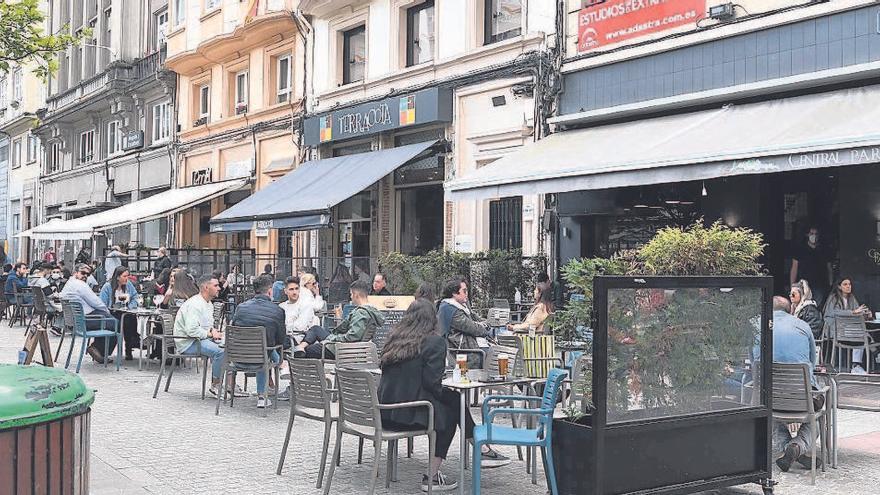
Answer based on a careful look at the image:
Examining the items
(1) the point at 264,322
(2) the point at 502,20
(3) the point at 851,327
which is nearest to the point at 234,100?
(2) the point at 502,20

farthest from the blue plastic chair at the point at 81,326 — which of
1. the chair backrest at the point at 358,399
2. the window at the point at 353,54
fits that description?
the window at the point at 353,54

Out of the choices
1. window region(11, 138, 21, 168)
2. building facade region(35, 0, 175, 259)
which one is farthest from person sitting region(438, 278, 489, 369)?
window region(11, 138, 21, 168)

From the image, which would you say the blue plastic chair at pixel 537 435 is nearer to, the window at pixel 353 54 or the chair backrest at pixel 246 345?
the chair backrest at pixel 246 345

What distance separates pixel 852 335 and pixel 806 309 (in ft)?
3.05

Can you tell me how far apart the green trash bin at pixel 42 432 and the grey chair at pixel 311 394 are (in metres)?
3.15

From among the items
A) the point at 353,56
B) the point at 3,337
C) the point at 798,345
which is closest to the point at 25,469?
the point at 798,345

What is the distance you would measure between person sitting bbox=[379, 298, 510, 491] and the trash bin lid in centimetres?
292

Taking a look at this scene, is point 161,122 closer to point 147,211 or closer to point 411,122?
point 147,211

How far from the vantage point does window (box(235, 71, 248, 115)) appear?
25402 millimetres

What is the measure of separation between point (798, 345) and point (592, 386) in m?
2.59

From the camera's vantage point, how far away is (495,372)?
306 inches

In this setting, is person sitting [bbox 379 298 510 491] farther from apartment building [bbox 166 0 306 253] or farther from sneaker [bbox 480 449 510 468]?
apartment building [bbox 166 0 306 253]

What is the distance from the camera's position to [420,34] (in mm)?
19125

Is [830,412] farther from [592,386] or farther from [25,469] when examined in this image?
[25,469]
